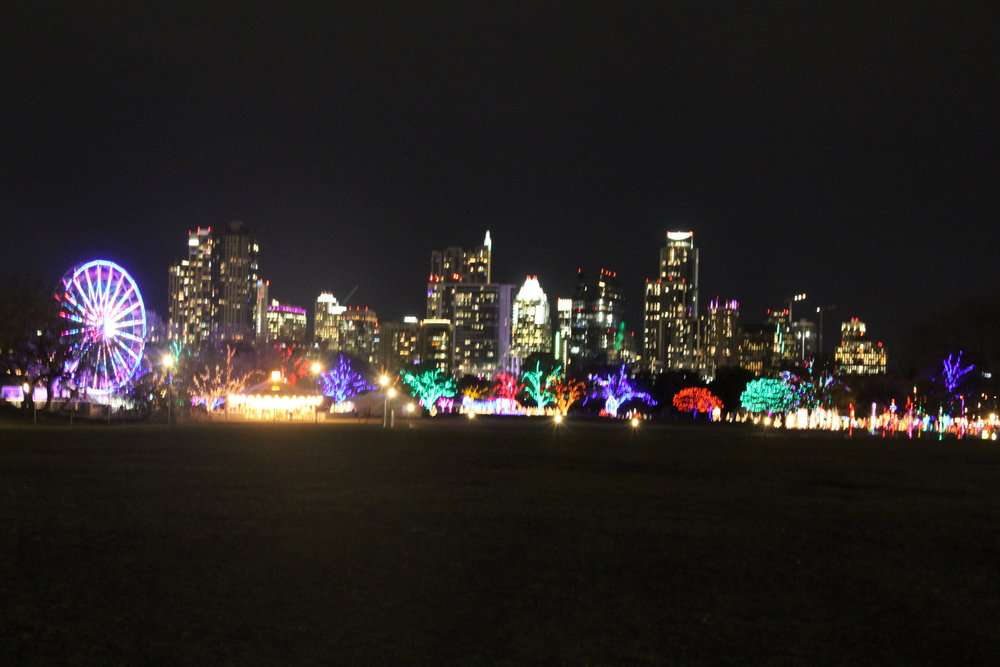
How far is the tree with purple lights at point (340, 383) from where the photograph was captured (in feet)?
430

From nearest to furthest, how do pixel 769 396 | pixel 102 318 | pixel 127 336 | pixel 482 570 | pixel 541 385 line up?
pixel 482 570
pixel 102 318
pixel 127 336
pixel 769 396
pixel 541 385

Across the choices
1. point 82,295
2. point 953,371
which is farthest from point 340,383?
point 953,371

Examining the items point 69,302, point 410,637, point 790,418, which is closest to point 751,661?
point 410,637

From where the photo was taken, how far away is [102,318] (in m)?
69.1

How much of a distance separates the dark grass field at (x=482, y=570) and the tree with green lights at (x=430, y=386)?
384 ft

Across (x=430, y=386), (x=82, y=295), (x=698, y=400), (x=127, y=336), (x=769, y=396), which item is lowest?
(x=698, y=400)

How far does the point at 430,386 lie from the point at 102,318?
76233 millimetres

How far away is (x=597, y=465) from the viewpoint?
32906mm

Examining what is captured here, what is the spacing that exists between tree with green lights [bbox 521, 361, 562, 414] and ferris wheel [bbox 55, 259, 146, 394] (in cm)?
7917

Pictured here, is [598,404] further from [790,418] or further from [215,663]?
[215,663]

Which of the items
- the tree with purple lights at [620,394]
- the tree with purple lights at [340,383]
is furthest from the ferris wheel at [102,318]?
the tree with purple lights at [620,394]

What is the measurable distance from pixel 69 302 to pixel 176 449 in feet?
117

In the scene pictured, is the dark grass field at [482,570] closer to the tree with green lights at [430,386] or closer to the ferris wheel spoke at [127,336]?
the ferris wheel spoke at [127,336]

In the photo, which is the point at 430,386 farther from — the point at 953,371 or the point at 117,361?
the point at 117,361
